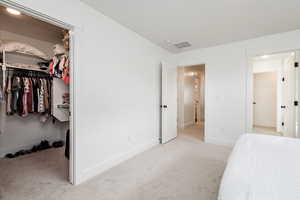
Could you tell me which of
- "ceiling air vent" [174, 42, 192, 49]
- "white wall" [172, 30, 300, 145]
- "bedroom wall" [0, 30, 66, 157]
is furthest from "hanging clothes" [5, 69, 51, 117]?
"white wall" [172, 30, 300, 145]

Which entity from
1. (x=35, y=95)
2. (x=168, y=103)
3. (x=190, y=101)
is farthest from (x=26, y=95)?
(x=190, y=101)

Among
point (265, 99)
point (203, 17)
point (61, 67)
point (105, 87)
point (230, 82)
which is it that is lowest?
point (265, 99)

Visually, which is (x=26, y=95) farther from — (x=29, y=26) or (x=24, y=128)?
(x=29, y=26)

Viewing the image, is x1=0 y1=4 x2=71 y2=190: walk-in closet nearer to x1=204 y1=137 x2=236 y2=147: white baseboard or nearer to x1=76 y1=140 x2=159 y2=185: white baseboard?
x1=76 y1=140 x2=159 y2=185: white baseboard

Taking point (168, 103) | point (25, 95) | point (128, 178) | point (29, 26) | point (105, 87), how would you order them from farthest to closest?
point (168, 103) → point (29, 26) → point (25, 95) → point (105, 87) → point (128, 178)

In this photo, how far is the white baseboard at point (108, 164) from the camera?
1915mm

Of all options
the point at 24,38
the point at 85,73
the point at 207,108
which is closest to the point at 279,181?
the point at 85,73

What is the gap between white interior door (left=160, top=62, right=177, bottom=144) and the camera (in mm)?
3473

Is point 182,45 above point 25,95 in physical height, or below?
above

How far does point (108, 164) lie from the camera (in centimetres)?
226

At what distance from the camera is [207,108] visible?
12.0 ft

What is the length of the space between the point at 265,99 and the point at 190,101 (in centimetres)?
269

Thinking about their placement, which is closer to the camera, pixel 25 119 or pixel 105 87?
pixel 105 87

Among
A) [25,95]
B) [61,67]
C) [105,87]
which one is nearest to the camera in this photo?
[105,87]
